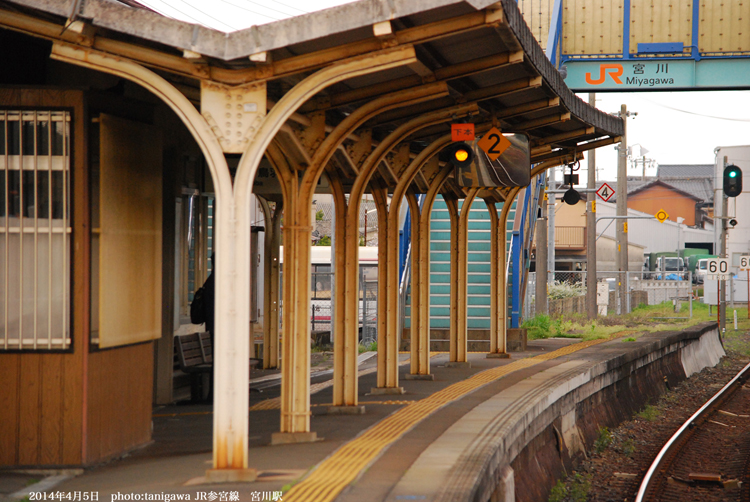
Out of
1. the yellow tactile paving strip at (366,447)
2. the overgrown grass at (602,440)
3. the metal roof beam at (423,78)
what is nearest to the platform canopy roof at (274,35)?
the metal roof beam at (423,78)

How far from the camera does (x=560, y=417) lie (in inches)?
427

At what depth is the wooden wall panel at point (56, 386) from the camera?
705 cm

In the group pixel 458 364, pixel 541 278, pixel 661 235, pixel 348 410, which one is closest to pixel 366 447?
pixel 348 410

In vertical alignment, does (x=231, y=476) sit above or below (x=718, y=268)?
below

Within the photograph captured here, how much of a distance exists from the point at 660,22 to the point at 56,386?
16.7m

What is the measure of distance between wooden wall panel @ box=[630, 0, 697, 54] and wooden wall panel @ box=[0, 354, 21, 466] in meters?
16.2

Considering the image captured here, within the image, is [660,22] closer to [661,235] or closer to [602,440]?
[602,440]

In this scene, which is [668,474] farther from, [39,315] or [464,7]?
[39,315]

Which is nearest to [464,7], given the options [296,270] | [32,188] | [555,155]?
[296,270]

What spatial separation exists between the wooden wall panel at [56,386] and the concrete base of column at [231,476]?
1382mm

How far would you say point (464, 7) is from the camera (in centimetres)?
637

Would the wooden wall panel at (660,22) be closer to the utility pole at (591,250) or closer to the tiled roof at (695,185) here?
the utility pole at (591,250)

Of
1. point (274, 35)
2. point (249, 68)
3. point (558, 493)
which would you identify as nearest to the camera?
point (274, 35)

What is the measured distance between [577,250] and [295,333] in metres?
50.6
